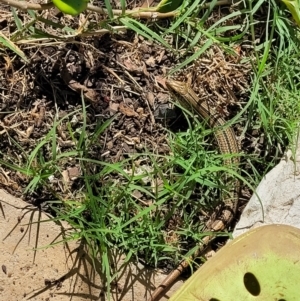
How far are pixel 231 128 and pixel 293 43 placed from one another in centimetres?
46

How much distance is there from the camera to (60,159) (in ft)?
8.02

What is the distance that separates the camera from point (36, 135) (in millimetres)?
2439

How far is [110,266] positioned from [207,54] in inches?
41.1

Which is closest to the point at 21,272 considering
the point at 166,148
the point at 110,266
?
the point at 110,266

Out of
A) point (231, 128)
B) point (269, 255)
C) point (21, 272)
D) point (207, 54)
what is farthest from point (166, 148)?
point (21, 272)

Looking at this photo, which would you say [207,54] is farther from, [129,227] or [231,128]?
[129,227]

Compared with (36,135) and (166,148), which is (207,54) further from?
(36,135)

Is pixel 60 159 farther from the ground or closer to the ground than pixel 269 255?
farther from the ground

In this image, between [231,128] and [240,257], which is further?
[231,128]

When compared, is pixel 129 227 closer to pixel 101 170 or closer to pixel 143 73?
pixel 101 170

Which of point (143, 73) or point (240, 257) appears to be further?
point (143, 73)

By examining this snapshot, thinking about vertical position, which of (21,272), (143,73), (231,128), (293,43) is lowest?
(21,272)

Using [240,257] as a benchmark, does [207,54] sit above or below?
above

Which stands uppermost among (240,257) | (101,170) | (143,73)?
(143,73)
